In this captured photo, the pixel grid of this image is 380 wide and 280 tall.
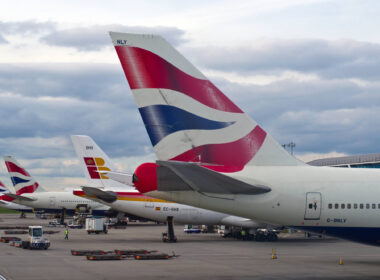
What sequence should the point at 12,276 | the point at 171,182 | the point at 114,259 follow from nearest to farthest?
1. the point at 171,182
2. the point at 12,276
3. the point at 114,259

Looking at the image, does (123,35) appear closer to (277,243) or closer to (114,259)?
(114,259)

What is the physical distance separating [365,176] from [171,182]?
30.7ft

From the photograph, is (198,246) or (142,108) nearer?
(142,108)

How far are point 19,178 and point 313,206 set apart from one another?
275ft

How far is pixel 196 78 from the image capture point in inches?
952

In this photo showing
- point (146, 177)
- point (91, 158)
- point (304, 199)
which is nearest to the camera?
point (146, 177)

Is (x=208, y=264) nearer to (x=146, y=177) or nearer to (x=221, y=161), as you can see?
(x=221, y=161)

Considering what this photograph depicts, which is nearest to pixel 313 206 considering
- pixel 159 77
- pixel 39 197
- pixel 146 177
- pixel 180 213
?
pixel 146 177

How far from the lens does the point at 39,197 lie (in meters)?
97.6

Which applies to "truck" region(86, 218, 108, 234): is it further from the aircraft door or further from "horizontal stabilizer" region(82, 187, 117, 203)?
the aircraft door

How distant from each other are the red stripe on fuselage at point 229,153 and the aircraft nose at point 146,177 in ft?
3.95

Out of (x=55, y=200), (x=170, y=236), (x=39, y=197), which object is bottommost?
(x=170, y=236)

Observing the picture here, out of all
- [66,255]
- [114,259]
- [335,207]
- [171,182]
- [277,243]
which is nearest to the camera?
[171,182]

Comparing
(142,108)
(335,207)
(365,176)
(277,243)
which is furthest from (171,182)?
(277,243)
